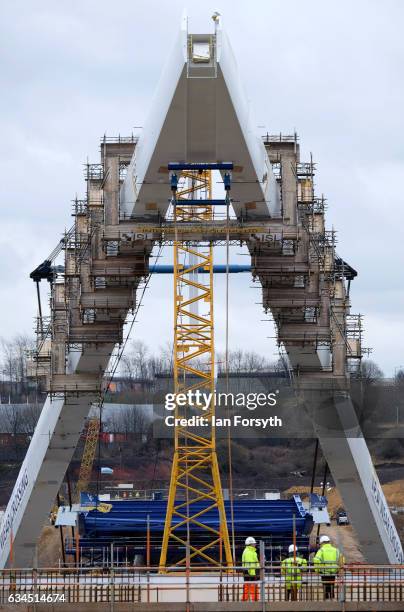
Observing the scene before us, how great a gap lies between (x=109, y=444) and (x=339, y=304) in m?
58.0

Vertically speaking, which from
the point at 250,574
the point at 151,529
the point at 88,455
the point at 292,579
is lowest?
the point at 292,579

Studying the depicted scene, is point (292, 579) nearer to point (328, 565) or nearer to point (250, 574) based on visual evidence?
point (328, 565)

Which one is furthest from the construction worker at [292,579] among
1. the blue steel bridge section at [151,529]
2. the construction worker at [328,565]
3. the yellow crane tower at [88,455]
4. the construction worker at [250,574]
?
the yellow crane tower at [88,455]

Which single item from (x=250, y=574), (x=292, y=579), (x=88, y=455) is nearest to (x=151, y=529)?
(x=250, y=574)

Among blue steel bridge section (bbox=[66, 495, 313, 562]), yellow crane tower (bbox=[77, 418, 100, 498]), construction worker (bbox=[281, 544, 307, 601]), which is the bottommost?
construction worker (bbox=[281, 544, 307, 601])

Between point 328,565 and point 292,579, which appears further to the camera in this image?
point 328,565

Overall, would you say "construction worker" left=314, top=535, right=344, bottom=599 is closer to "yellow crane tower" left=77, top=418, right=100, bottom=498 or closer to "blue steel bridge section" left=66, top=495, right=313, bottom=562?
"blue steel bridge section" left=66, top=495, right=313, bottom=562

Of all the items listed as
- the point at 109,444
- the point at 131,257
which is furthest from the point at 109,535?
the point at 109,444

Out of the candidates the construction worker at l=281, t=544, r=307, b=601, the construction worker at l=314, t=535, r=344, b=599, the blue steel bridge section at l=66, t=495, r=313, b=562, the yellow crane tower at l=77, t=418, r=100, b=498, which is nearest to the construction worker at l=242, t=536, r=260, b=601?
the construction worker at l=281, t=544, r=307, b=601

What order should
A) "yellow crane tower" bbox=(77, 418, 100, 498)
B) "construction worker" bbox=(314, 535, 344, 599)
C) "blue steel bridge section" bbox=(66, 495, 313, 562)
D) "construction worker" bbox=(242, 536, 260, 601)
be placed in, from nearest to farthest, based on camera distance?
1. "construction worker" bbox=(314, 535, 344, 599)
2. "construction worker" bbox=(242, 536, 260, 601)
3. "blue steel bridge section" bbox=(66, 495, 313, 562)
4. "yellow crane tower" bbox=(77, 418, 100, 498)

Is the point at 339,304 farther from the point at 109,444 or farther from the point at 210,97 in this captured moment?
the point at 109,444

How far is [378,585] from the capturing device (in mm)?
24797

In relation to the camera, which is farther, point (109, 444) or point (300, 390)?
point (109, 444)

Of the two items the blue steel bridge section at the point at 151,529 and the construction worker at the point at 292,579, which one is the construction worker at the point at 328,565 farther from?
the blue steel bridge section at the point at 151,529
